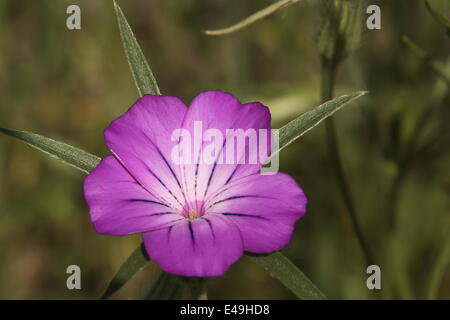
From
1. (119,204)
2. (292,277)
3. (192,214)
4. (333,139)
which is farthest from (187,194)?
(333,139)

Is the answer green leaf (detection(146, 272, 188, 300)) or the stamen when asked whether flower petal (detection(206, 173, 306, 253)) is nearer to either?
the stamen

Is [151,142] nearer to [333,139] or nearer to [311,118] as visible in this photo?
[311,118]

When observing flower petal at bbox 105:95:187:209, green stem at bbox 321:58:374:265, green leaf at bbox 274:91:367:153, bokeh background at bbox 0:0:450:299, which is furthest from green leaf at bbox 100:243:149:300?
bokeh background at bbox 0:0:450:299

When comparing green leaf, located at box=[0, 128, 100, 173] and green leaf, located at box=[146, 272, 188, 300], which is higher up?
green leaf, located at box=[0, 128, 100, 173]

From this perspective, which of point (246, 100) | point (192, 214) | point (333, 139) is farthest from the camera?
point (246, 100)

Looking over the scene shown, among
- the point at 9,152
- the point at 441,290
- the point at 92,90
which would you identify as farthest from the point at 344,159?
the point at 9,152

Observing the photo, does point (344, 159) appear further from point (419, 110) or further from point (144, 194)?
point (144, 194)

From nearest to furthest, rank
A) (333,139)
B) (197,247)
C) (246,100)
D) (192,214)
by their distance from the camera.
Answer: (197,247) → (192,214) → (333,139) → (246,100)
